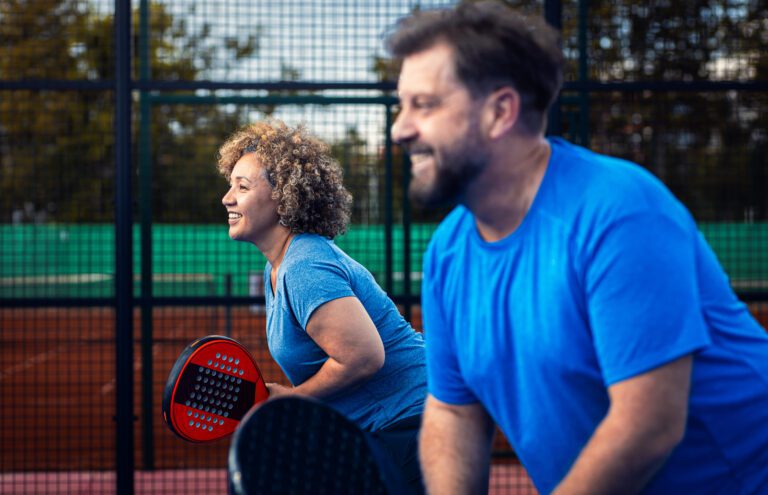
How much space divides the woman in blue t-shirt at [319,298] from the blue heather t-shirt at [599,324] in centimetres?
76

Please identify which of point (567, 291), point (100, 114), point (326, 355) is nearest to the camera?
point (567, 291)

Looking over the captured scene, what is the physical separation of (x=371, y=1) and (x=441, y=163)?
2.87 metres

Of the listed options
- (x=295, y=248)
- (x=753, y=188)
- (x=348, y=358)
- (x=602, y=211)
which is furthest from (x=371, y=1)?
(x=602, y=211)

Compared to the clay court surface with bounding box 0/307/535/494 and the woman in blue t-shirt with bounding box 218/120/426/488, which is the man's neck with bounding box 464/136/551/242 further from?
the clay court surface with bounding box 0/307/535/494

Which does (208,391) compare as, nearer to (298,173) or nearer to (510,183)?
(298,173)

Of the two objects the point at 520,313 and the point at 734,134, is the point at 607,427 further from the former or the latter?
the point at 734,134

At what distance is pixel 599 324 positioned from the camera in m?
1.37

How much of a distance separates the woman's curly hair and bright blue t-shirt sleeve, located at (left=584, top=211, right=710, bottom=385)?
1495 millimetres

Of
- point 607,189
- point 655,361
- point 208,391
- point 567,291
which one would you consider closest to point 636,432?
point 655,361

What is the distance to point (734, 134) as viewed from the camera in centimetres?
836

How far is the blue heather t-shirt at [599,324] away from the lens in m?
1.33

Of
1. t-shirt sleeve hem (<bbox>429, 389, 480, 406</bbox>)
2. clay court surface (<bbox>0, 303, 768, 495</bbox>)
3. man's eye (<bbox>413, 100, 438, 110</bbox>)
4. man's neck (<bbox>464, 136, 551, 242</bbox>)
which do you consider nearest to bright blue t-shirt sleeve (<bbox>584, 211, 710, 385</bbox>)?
man's neck (<bbox>464, 136, 551, 242</bbox>)

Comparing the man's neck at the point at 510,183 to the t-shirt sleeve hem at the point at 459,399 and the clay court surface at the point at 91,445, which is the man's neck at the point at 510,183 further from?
the clay court surface at the point at 91,445

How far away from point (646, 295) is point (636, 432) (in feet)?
0.71
